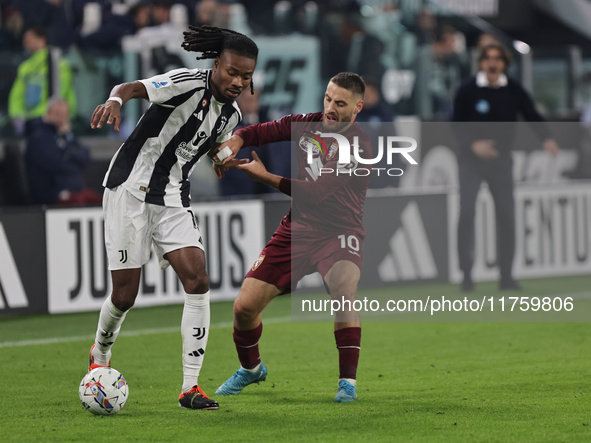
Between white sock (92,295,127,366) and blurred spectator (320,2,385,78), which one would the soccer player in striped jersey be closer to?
white sock (92,295,127,366)

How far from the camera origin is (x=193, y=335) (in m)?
5.75

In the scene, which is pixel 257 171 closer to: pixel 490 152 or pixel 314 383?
pixel 314 383

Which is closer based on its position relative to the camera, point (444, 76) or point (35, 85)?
point (35, 85)

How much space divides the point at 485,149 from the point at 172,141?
5.58 metres

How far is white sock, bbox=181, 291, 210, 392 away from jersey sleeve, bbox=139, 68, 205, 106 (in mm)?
1081

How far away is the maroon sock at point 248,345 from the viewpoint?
620cm

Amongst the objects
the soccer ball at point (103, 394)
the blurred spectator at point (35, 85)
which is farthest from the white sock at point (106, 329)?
the blurred spectator at point (35, 85)

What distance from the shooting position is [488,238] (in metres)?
11.9

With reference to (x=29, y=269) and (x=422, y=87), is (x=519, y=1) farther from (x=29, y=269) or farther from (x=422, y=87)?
(x=29, y=269)

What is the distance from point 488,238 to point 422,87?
10.1 feet

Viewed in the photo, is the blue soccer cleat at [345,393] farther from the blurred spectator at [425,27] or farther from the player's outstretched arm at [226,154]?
the blurred spectator at [425,27]

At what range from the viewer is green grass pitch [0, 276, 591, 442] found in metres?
5.14

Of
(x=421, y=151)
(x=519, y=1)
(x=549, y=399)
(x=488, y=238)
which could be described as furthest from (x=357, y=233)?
(x=519, y=1)

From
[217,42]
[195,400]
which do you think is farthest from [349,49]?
[195,400]
